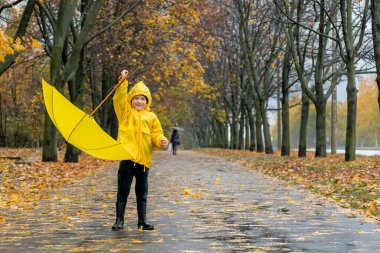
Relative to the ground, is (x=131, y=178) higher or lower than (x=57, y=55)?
lower

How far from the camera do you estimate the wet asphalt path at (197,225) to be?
6062 millimetres

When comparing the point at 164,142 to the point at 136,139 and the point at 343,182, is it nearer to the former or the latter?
the point at 136,139

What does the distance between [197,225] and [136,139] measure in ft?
4.61

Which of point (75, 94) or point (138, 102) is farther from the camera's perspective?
point (75, 94)

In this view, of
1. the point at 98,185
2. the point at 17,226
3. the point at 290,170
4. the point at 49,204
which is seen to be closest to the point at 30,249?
the point at 17,226

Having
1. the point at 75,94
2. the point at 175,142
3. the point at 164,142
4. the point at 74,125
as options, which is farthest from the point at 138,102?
the point at 175,142

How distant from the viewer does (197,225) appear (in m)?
7.58

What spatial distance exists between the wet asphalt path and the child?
40cm

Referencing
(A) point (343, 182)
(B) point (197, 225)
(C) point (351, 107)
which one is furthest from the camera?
(C) point (351, 107)

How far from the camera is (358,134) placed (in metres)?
108

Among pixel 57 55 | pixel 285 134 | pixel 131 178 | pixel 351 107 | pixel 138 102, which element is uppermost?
pixel 57 55

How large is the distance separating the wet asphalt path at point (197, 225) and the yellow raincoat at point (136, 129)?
971mm

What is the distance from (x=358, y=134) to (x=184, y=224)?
105 metres

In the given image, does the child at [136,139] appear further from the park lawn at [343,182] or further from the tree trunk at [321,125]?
the tree trunk at [321,125]
